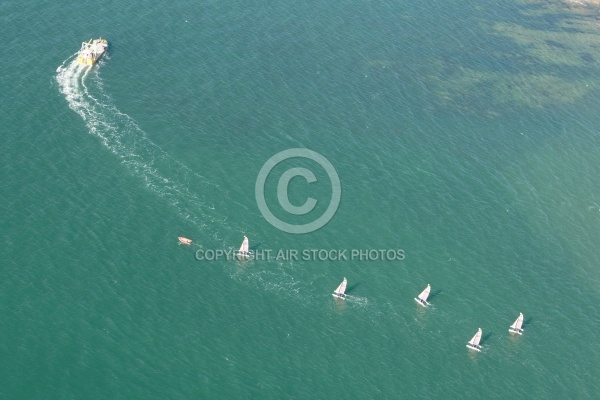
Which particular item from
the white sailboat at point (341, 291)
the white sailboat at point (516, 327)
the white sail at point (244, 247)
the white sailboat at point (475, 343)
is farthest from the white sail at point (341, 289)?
the white sailboat at point (516, 327)

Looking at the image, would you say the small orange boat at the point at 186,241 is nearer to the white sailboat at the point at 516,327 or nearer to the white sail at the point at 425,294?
the white sail at the point at 425,294

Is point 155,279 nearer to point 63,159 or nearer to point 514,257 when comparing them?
point 63,159

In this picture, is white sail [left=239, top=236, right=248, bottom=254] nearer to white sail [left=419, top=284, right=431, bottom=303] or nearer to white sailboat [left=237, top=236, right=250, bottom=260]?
white sailboat [left=237, top=236, right=250, bottom=260]

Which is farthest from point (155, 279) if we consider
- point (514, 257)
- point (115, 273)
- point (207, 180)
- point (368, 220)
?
point (514, 257)

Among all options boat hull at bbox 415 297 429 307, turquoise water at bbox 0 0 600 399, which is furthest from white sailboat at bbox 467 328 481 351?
boat hull at bbox 415 297 429 307

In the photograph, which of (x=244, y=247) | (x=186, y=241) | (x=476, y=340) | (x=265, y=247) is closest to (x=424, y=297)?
(x=476, y=340)
